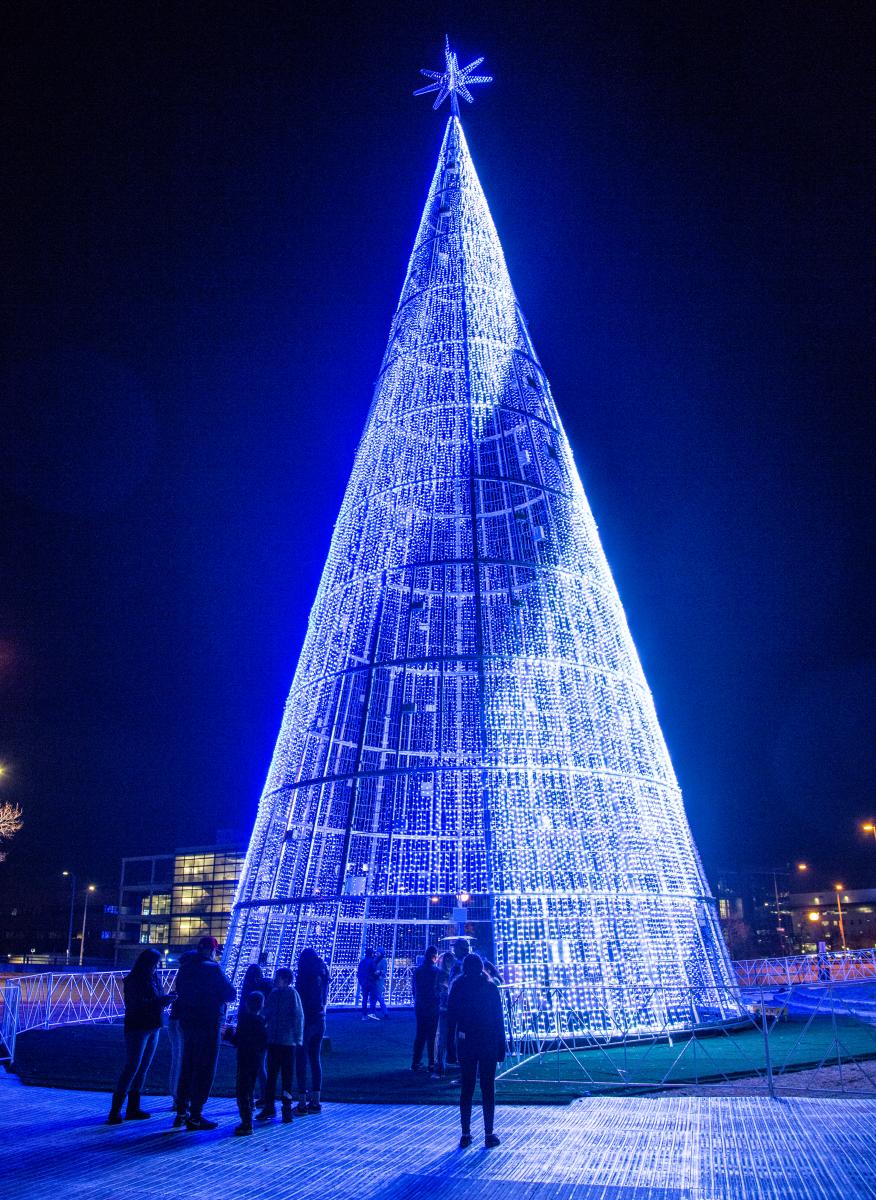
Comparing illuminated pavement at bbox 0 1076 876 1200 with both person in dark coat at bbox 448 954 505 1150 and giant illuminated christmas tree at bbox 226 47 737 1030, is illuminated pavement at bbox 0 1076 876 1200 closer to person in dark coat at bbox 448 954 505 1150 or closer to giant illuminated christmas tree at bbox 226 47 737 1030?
person in dark coat at bbox 448 954 505 1150

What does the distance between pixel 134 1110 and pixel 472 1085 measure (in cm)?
326

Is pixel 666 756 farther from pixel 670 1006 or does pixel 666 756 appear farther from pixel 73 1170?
pixel 73 1170

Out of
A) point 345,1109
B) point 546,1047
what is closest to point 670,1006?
point 546,1047

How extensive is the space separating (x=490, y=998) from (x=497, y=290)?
42.8 ft

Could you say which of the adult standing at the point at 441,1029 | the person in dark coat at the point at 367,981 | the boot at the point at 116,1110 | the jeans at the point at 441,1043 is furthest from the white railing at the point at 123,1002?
the boot at the point at 116,1110

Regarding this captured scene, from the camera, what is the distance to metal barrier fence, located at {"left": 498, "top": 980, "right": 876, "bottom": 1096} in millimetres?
8266

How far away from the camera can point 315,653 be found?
1389 cm

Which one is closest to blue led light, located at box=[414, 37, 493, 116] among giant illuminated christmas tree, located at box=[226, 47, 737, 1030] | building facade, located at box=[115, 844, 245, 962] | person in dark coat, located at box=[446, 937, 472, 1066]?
giant illuminated christmas tree, located at box=[226, 47, 737, 1030]

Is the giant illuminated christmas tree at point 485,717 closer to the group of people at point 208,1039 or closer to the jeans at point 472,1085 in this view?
the group of people at point 208,1039

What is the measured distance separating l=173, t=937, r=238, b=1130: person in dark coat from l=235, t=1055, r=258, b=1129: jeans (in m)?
0.25

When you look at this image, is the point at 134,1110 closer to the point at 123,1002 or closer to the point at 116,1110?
the point at 116,1110

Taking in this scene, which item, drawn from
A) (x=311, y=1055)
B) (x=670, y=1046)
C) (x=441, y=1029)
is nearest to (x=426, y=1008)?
(x=441, y=1029)

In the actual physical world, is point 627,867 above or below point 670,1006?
above

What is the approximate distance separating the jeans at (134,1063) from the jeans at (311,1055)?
1343 mm
